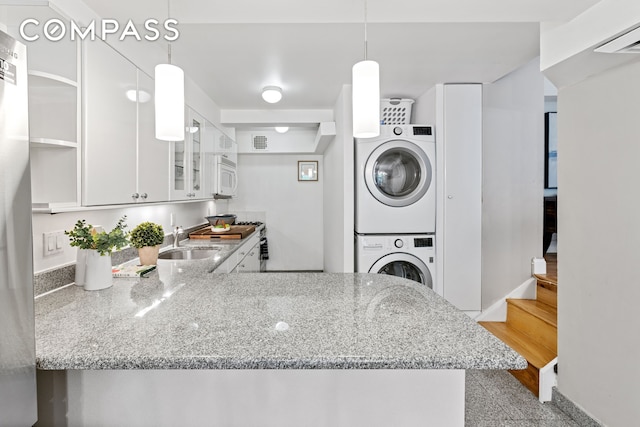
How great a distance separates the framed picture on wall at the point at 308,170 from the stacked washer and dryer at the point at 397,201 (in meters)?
2.20

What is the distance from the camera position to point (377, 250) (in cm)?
317

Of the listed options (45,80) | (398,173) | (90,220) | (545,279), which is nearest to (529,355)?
(545,279)

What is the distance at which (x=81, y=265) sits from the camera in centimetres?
170

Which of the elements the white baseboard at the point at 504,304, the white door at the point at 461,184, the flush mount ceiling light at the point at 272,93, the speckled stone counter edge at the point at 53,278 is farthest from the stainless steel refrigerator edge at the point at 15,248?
the white baseboard at the point at 504,304

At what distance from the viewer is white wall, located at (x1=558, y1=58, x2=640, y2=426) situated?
1.67 m

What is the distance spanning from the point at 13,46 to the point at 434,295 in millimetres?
1581

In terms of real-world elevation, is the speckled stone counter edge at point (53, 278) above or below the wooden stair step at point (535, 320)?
above

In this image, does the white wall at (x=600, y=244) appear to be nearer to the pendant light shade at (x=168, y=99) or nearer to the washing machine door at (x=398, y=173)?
the washing machine door at (x=398, y=173)

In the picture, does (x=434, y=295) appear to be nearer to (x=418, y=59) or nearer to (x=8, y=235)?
(x=8, y=235)

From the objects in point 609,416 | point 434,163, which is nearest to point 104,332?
point 609,416

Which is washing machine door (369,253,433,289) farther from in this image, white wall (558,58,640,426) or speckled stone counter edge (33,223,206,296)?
speckled stone counter edge (33,223,206,296)

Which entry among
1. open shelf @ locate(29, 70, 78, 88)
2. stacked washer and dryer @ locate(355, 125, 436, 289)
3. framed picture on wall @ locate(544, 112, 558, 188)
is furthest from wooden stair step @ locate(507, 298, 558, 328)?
open shelf @ locate(29, 70, 78, 88)

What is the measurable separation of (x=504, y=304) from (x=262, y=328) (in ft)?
9.68

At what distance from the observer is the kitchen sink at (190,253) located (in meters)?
2.80
